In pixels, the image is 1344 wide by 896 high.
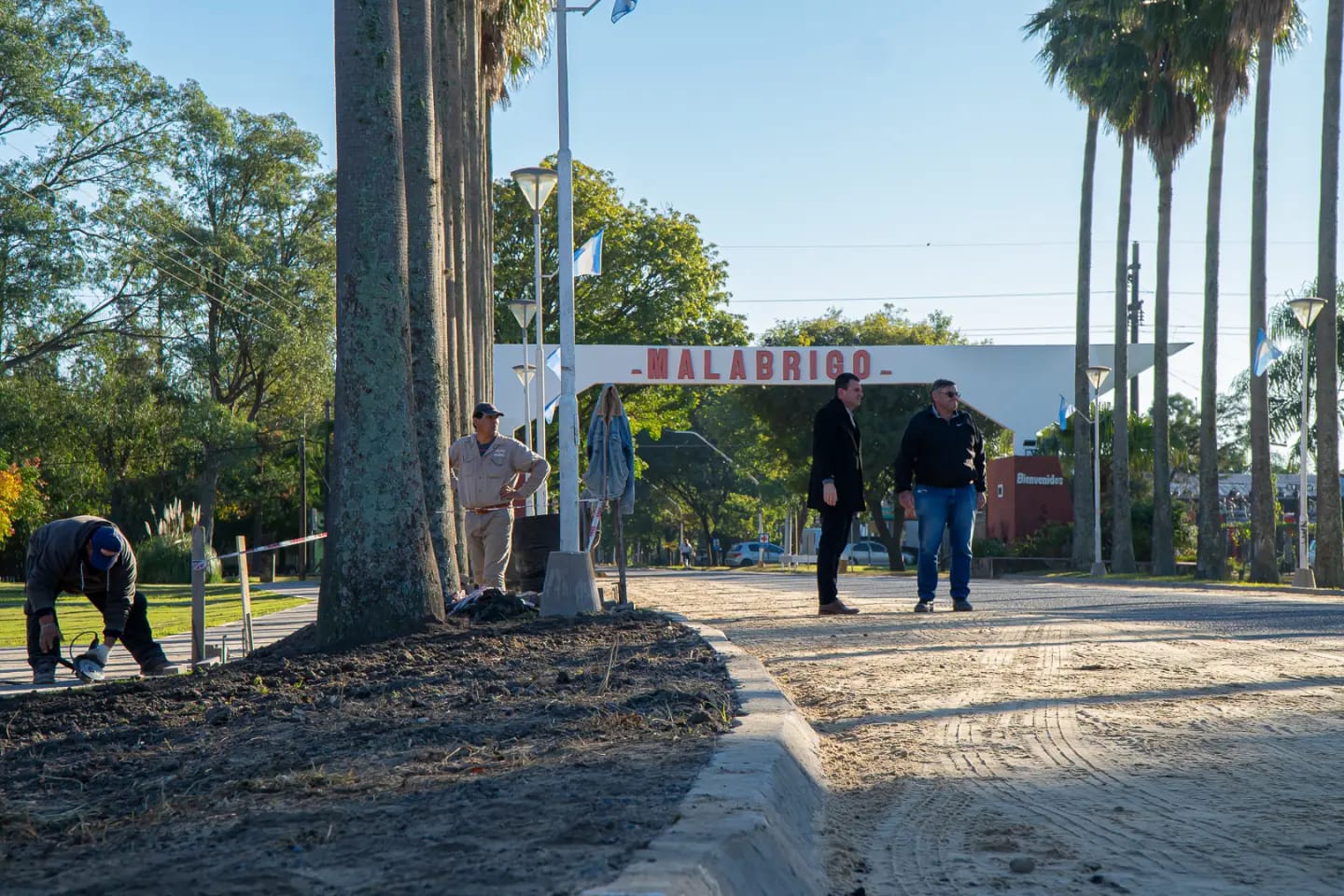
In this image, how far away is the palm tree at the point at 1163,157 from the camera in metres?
31.2

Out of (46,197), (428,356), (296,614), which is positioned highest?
(46,197)

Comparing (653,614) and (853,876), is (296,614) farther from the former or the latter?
(853,876)

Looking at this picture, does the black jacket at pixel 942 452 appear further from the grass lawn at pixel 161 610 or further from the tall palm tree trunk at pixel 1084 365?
the tall palm tree trunk at pixel 1084 365

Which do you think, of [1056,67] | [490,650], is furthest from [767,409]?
[490,650]

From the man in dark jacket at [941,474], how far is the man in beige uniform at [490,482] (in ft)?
10.3

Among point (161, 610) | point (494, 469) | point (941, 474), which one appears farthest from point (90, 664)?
point (161, 610)

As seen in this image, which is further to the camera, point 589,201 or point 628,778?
point 589,201

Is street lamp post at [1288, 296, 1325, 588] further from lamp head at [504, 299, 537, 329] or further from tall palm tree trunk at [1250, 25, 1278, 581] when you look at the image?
lamp head at [504, 299, 537, 329]

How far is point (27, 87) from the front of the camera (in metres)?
35.7

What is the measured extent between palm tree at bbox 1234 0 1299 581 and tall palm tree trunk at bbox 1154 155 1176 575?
5275 millimetres

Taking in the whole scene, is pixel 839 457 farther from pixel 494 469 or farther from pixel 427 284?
pixel 427 284

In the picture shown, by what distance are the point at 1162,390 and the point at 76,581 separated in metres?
28.5

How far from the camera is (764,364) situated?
35625 millimetres

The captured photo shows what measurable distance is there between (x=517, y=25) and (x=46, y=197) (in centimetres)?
1807
